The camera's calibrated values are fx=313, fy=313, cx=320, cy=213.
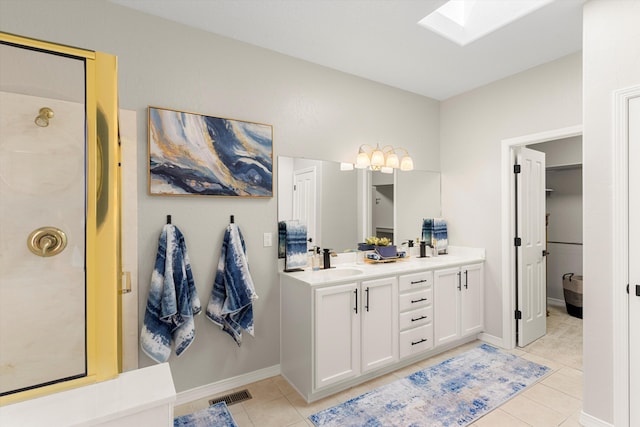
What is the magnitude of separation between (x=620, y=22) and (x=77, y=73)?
Answer: 286 cm

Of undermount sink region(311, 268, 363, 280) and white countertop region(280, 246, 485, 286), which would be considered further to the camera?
undermount sink region(311, 268, 363, 280)

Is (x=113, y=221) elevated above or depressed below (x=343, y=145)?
below

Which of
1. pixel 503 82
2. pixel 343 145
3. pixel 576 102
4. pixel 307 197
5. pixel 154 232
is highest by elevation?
pixel 503 82

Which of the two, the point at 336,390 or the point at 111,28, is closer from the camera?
the point at 111,28

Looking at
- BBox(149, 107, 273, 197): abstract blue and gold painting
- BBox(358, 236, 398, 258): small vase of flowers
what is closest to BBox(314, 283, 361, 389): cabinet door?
BBox(358, 236, 398, 258): small vase of flowers

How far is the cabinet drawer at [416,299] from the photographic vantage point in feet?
9.02

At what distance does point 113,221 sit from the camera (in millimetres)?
1122

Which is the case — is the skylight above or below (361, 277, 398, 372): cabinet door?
above

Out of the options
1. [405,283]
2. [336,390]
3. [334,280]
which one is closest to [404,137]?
[405,283]

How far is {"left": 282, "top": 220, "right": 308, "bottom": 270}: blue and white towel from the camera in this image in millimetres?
2664

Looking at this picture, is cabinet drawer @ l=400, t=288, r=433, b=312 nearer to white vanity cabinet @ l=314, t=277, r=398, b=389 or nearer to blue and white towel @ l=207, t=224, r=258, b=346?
white vanity cabinet @ l=314, t=277, r=398, b=389

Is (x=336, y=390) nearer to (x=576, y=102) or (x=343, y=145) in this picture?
(x=343, y=145)

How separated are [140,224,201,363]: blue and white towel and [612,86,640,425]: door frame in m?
2.67

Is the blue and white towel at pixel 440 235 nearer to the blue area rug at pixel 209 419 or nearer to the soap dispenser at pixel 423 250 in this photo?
the soap dispenser at pixel 423 250
